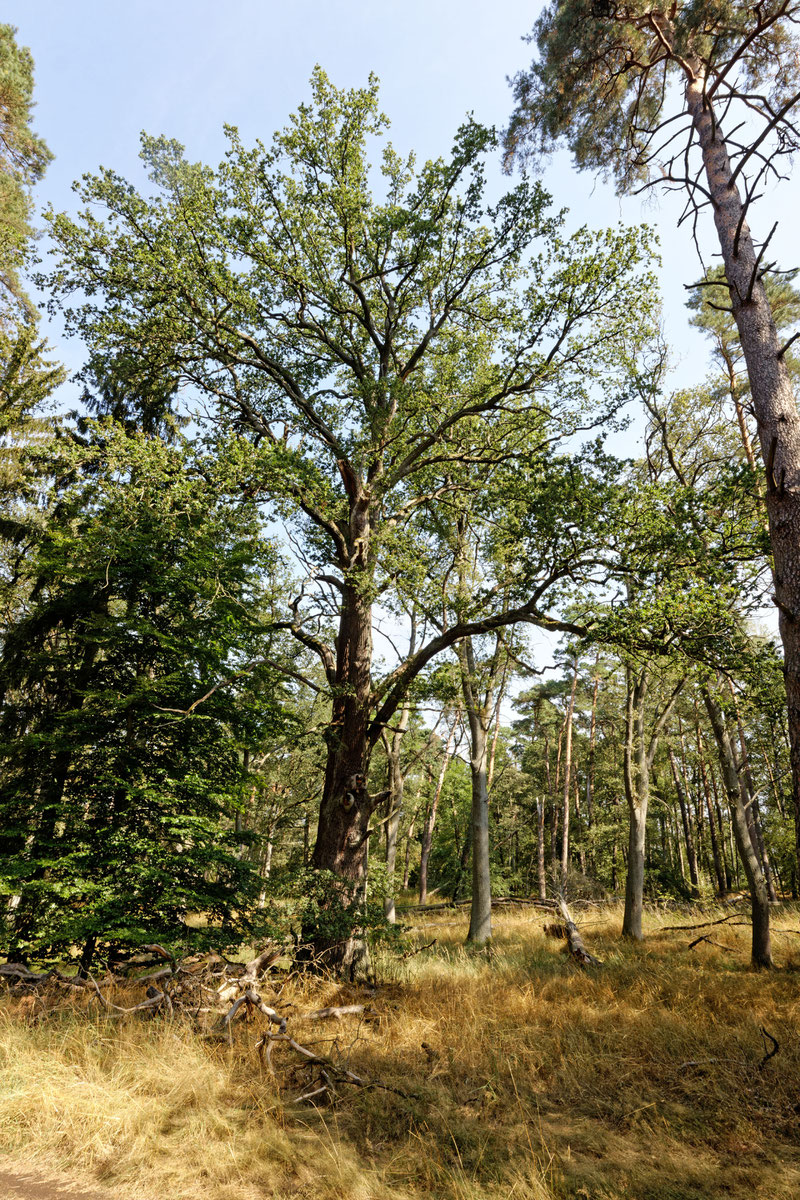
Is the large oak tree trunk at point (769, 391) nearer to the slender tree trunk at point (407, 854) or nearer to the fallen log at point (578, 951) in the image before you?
the fallen log at point (578, 951)

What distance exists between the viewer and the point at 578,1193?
137 inches

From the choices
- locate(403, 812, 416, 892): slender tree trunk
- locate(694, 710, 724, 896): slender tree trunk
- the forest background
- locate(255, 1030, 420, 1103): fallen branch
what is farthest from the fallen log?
locate(403, 812, 416, 892): slender tree trunk

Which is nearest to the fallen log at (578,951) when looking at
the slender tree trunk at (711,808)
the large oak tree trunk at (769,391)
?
the large oak tree trunk at (769,391)

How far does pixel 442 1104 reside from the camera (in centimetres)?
472

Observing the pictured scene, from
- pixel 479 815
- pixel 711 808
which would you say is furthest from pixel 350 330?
pixel 711 808

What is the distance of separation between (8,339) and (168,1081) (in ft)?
51.4

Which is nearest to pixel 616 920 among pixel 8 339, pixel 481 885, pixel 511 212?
pixel 481 885

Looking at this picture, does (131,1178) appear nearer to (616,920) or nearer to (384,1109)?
(384,1109)

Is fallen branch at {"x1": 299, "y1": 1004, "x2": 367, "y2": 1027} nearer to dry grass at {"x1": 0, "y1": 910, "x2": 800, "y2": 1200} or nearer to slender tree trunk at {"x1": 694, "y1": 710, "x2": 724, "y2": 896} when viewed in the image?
dry grass at {"x1": 0, "y1": 910, "x2": 800, "y2": 1200}

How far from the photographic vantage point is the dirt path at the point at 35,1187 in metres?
3.45

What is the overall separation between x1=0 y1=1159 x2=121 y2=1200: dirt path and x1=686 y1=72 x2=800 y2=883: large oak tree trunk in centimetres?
550

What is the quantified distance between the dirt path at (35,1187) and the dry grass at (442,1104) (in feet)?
0.39

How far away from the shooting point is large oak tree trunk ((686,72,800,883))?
4836mm

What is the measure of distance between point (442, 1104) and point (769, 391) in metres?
7.15
